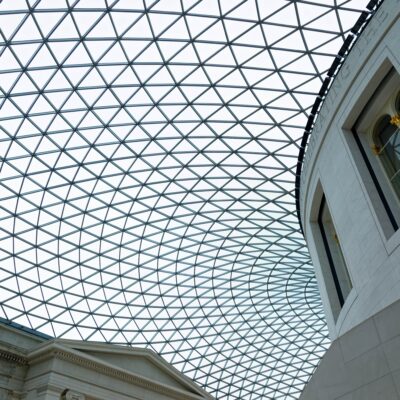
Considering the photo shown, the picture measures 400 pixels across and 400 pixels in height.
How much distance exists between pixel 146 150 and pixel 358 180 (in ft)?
56.6

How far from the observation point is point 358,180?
19.0m

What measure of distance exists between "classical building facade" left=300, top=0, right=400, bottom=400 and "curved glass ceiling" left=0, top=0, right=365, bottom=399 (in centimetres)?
553

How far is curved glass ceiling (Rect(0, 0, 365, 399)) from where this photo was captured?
24.2 meters

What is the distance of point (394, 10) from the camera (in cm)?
1672

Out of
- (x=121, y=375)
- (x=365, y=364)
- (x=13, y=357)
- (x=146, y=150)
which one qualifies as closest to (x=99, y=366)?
(x=121, y=375)

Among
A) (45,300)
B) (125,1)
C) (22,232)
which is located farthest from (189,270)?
(125,1)

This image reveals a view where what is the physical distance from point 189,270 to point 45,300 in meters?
14.2

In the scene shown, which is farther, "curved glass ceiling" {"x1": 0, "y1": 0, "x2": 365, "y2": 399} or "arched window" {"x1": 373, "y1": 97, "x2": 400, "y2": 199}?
"curved glass ceiling" {"x1": 0, "y1": 0, "x2": 365, "y2": 399}

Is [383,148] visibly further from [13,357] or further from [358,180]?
[13,357]

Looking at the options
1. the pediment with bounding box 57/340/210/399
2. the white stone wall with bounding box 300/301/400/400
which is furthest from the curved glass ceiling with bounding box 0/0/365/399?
the white stone wall with bounding box 300/301/400/400

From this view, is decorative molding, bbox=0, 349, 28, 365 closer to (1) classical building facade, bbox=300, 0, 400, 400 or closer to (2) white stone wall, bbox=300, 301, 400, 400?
(1) classical building facade, bbox=300, 0, 400, 400

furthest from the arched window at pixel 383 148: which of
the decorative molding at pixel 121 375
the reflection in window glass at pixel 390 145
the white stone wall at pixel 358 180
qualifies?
the decorative molding at pixel 121 375

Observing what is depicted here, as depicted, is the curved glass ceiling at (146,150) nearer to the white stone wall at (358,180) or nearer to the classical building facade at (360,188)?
the white stone wall at (358,180)

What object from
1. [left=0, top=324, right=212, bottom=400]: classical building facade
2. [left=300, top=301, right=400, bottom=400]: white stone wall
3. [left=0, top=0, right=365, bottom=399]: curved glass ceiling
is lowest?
[left=300, top=301, right=400, bottom=400]: white stone wall
